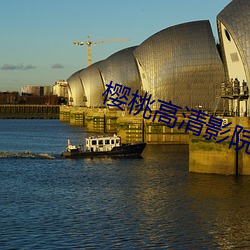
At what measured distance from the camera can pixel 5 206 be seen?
36375 mm

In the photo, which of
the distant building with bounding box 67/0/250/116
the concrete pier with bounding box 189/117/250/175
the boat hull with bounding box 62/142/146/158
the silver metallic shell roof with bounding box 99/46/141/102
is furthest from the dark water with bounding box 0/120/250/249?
the silver metallic shell roof with bounding box 99/46/141/102

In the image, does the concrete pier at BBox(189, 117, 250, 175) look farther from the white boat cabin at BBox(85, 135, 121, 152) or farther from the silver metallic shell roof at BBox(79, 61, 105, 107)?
the silver metallic shell roof at BBox(79, 61, 105, 107)

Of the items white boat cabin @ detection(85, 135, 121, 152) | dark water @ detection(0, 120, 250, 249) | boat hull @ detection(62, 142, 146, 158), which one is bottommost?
dark water @ detection(0, 120, 250, 249)

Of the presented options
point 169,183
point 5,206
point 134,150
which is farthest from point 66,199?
point 134,150

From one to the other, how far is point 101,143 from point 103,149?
2.13ft

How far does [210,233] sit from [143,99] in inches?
2087

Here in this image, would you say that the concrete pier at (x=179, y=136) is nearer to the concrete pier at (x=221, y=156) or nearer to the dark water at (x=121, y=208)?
the concrete pier at (x=221, y=156)

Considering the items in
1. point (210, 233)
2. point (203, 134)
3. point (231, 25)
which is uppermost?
point (231, 25)

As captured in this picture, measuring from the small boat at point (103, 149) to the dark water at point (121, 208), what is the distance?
625 cm

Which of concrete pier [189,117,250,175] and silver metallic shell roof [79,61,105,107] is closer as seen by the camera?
concrete pier [189,117,250,175]

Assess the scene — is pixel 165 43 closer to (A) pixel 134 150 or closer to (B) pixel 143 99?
(B) pixel 143 99

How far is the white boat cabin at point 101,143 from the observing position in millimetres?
61750

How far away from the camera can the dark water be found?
96.7ft

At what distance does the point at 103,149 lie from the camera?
61.9m
